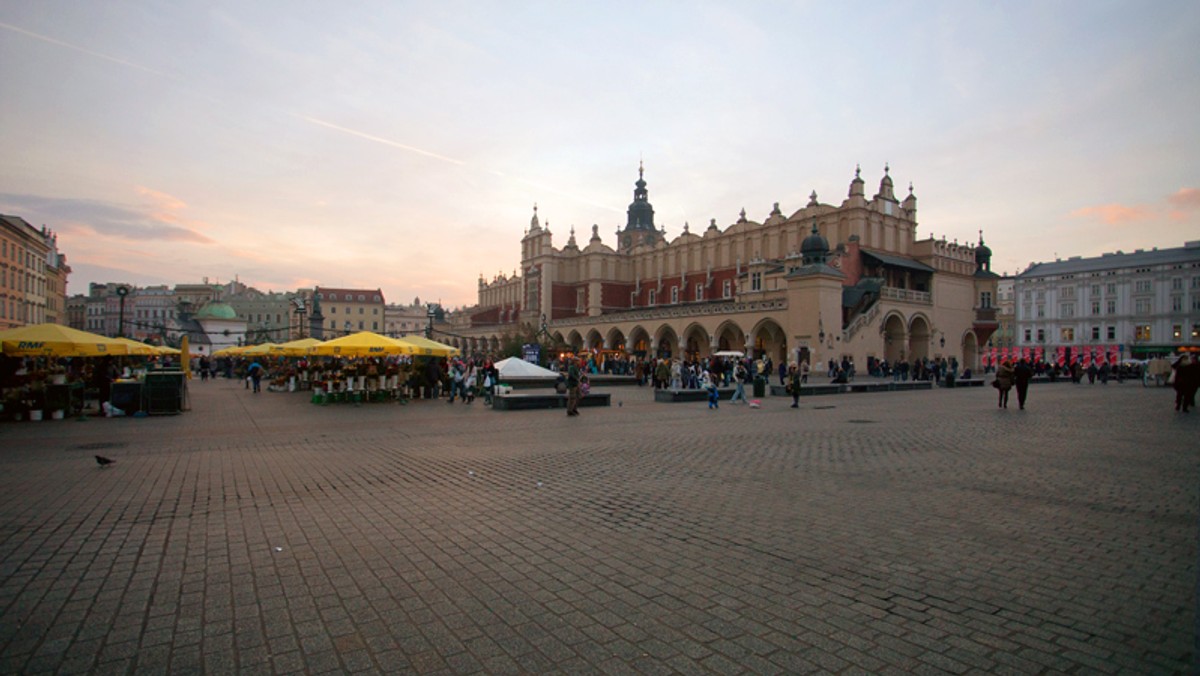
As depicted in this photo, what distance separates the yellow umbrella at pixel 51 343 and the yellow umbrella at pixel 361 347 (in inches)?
203

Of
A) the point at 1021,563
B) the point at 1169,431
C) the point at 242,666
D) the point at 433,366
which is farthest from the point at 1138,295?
the point at 242,666

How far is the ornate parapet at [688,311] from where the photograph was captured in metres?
44.2

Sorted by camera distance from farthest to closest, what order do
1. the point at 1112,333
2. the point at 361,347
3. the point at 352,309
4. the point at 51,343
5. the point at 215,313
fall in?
1. the point at 352,309
2. the point at 1112,333
3. the point at 215,313
4. the point at 361,347
5. the point at 51,343

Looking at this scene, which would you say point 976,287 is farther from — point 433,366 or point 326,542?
point 326,542

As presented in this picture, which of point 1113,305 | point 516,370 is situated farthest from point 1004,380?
point 1113,305

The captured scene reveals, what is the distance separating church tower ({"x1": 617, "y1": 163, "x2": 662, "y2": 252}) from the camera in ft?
297

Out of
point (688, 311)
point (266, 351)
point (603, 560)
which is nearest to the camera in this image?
point (603, 560)

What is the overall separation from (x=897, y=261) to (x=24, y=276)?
67.5m

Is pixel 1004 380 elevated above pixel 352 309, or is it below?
below

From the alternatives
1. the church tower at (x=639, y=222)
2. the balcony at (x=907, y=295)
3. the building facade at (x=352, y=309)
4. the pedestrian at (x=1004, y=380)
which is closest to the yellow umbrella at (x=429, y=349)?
the pedestrian at (x=1004, y=380)

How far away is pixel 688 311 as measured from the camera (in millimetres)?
51031

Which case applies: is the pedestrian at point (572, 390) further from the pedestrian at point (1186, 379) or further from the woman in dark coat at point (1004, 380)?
the pedestrian at point (1186, 379)

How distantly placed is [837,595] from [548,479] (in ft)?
15.0

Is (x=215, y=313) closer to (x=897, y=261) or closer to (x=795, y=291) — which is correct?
(x=795, y=291)
